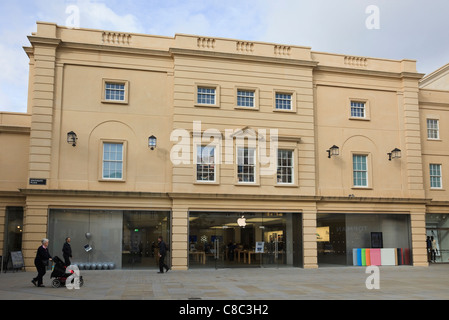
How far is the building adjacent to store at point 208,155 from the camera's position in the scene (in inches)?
908

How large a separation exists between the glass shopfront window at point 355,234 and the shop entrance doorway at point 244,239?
4.97ft

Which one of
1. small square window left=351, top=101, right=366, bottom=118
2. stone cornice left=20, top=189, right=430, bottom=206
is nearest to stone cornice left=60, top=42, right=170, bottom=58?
stone cornice left=20, top=189, right=430, bottom=206

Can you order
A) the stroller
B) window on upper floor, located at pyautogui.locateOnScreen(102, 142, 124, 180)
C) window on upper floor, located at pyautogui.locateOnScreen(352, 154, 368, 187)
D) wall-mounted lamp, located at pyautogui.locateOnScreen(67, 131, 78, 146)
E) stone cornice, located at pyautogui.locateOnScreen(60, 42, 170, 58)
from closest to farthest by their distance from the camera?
1. the stroller
2. wall-mounted lamp, located at pyautogui.locateOnScreen(67, 131, 78, 146)
3. window on upper floor, located at pyautogui.locateOnScreen(102, 142, 124, 180)
4. stone cornice, located at pyautogui.locateOnScreen(60, 42, 170, 58)
5. window on upper floor, located at pyautogui.locateOnScreen(352, 154, 368, 187)

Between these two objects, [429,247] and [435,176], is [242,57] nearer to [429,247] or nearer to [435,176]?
[435,176]

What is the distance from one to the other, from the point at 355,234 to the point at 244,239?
6298 millimetres

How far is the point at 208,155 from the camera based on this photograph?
24.5 m

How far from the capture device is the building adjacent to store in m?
23.1

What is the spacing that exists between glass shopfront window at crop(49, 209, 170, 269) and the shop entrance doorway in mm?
1744

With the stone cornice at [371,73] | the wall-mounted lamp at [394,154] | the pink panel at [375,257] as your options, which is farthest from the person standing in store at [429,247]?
the stone cornice at [371,73]

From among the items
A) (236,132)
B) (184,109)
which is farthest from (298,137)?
(184,109)

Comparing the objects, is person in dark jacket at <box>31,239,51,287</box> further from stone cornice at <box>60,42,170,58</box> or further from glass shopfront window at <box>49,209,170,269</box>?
stone cornice at <box>60,42,170,58</box>

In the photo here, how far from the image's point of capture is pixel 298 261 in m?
25.3

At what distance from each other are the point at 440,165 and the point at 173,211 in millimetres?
16592

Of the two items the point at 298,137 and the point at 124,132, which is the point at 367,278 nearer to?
the point at 298,137
